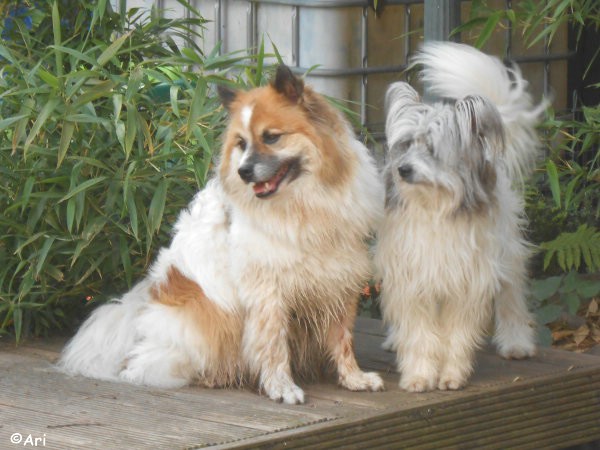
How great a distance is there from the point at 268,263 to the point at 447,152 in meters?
0.70

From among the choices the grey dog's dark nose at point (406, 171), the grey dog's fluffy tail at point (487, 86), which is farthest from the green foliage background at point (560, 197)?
the grey dog's dark nose at point (406, 171)

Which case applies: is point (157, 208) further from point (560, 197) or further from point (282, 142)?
point (560, 197)

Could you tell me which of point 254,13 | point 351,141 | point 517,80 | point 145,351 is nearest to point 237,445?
point 145,351

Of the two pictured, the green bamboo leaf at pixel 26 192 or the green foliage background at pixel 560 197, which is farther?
the green foliage background at pixel 560 197

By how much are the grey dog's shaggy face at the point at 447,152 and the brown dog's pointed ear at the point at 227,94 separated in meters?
0.56

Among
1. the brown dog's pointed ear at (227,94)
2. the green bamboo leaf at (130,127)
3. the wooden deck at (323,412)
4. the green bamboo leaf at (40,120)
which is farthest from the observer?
the green bamboo leaf at (130,127)

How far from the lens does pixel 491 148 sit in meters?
3.85

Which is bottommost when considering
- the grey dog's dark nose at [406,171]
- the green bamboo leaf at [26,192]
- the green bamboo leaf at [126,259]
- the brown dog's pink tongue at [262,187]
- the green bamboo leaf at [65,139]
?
the green bamboo leaf at [126,259]

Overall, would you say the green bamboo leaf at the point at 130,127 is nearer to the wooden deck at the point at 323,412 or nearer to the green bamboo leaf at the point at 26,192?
the green bamboo leaf at the point at 26,192

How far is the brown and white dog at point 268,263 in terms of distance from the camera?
149 inches

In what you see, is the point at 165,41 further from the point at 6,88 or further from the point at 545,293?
the point at 545,293

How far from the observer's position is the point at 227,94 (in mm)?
3934

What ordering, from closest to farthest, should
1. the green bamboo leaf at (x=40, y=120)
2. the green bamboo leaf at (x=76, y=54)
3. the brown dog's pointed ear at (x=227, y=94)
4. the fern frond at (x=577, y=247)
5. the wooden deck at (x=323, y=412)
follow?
the wooden deck at (x=323, y=412) → the brown dog's pointed ear at (x=227, y=94) → the green bamboo leaf at (x=40, y=120) → the green bamboo leaf at (x=76, y=54) → the fern frond at (x=577, y=247)

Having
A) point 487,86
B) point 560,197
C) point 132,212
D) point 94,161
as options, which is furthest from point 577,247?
point 94,161
